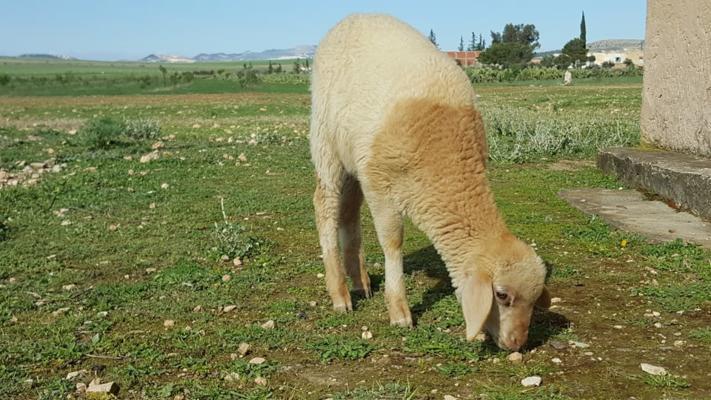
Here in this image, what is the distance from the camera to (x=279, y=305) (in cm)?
630

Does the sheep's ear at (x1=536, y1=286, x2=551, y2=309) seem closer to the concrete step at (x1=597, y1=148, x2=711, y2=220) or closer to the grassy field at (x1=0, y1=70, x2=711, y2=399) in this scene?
the grassy field at (x1=0, y1=70, x2=711, y2=399)

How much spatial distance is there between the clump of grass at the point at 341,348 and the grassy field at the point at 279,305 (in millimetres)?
14

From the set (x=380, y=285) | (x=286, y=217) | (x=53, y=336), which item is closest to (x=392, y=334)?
(x=380, y=285)

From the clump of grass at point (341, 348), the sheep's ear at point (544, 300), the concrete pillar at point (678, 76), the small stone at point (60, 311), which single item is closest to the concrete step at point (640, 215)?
the concrete pillar at point (678, 76)

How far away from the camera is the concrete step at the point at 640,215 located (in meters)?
7.90

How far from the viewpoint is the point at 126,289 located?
6.80m

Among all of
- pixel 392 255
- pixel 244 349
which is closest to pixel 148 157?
pixel 392 255

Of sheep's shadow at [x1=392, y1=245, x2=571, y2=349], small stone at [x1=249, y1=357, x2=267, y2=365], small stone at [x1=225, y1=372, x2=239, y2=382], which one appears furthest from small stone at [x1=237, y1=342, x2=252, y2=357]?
sheep's shadow at [x1=392, y1=245, x2=571, y2=349]

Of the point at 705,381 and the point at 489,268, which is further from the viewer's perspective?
the point at 489,268

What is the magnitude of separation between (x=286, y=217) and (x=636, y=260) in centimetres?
432

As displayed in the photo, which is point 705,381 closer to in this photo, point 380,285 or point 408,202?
point 408,202

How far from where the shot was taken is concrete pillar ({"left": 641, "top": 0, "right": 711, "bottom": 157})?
31.2 ft

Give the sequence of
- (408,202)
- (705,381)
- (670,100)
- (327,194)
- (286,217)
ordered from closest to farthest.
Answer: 1. (705,381)
2. (408,202)
3. (327,194)
4. (286,217)
5. (670,100)

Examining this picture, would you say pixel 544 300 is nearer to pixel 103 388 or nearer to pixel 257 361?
pixel 257 361
